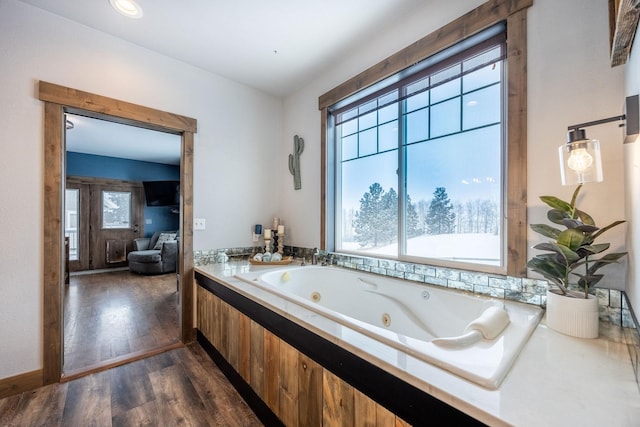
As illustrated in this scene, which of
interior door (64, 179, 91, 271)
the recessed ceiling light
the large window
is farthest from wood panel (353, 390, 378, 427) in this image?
interior door (64, 179, 91, 271)

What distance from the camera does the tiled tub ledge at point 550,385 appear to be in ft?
1.95

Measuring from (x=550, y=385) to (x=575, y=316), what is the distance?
48cm

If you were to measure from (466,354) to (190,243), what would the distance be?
A: 2.37 meters

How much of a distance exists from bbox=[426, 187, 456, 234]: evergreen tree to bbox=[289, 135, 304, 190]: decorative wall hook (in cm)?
147

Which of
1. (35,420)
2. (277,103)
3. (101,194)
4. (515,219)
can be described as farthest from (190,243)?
(101,194)

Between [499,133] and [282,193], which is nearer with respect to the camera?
[499,133]

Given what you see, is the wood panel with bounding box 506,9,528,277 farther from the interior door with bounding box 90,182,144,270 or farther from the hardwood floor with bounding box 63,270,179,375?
the interior door with bounding box 90,182,144,270

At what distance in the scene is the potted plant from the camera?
3.24 ft

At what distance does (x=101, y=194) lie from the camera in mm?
5633

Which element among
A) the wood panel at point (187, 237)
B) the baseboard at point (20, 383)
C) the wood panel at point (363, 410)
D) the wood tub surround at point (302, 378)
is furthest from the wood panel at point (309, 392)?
the baseboard at point (20, 383)

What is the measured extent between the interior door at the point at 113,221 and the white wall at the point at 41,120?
15.4ft

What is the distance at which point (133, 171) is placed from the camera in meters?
6.07

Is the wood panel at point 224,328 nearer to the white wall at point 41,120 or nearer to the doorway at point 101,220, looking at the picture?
the white wall at point 41,120

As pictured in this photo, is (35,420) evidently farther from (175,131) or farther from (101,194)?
(101,194)
